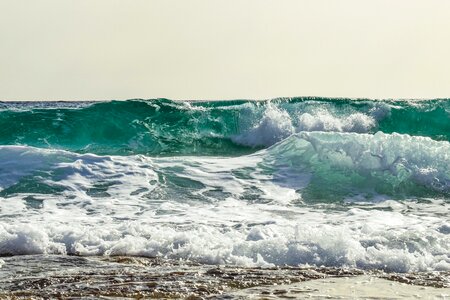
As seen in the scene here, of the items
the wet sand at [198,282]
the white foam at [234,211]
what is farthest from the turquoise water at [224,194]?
the wet sand at [198,282]

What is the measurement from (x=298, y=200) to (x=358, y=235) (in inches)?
99.9

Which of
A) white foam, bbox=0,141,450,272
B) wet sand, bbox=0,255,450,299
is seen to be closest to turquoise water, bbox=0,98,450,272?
white foam, bbox=0,141,450,272

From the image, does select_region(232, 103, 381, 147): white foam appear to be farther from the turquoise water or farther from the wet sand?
the wet sand

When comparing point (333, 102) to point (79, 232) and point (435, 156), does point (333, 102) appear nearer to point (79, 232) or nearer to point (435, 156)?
point (435, 156)

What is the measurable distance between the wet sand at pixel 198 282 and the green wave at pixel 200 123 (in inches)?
356

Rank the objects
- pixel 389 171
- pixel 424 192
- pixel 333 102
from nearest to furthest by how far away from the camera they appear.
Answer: pixel 424 192 → pixel 389 171 → pixel 333 102

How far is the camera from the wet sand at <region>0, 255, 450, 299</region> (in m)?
3.92

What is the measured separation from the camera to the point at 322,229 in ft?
19.0

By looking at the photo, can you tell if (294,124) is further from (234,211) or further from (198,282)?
(198,282)

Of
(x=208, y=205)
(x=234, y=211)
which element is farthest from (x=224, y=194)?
(x=234, y=211)

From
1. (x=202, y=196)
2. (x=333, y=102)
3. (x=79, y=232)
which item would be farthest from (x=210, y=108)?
(x=79, y=232)

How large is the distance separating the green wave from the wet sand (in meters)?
9.04

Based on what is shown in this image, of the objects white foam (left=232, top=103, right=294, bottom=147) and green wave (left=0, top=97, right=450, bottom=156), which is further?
white foam (left=232, top=103, right=294, bottom=147)

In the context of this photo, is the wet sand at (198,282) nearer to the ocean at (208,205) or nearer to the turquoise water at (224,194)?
the ocean at (208,205)
